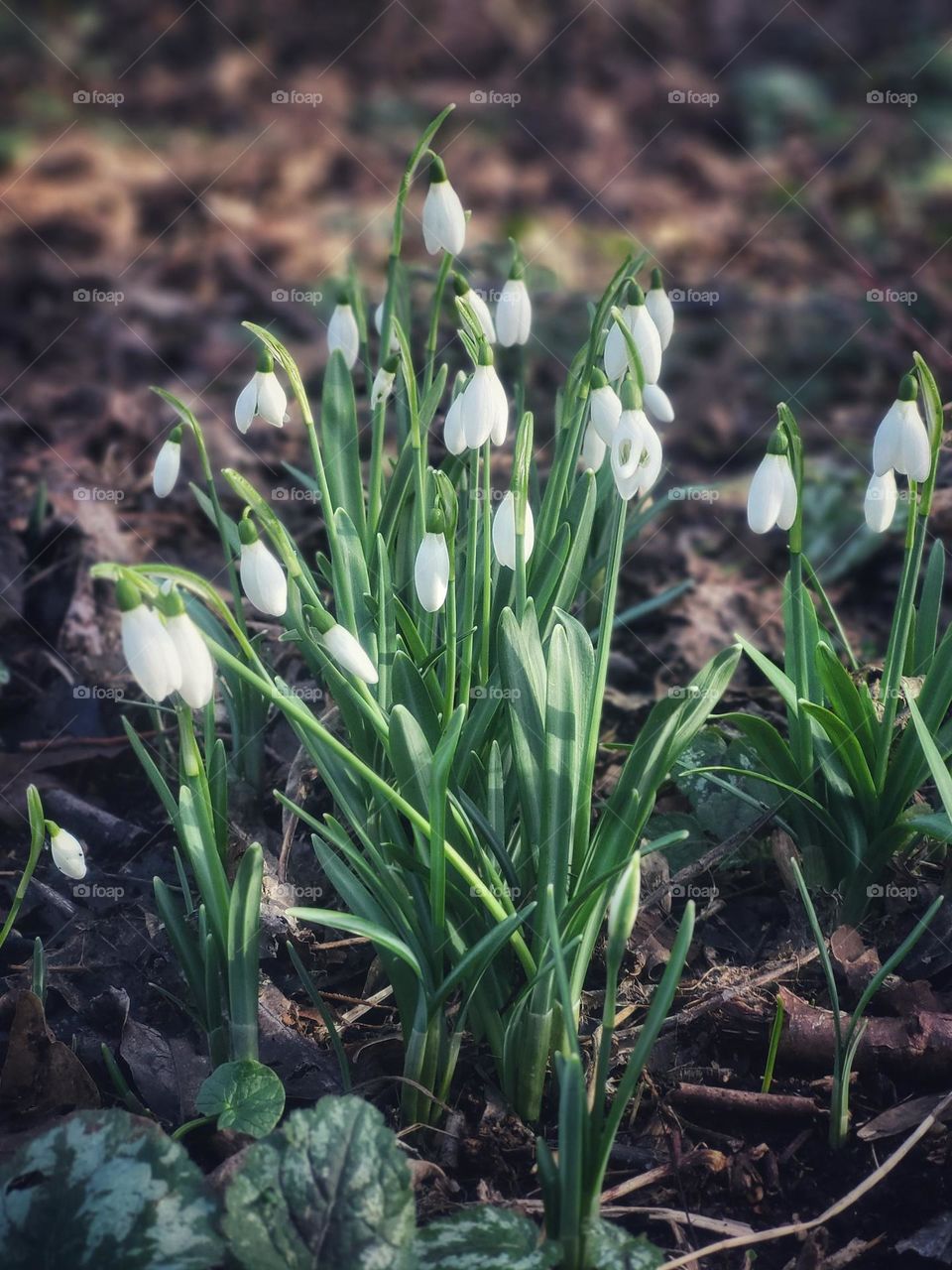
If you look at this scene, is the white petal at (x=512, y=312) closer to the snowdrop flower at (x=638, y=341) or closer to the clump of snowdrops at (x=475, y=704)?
the clump of snowdrops at (x=475, y=704)

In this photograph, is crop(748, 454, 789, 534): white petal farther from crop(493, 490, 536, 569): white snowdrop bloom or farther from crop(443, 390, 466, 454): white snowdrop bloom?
crop(443, 390, 466, 454): white snowdrop bloom

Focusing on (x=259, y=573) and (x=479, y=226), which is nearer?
(x=259, y=573)

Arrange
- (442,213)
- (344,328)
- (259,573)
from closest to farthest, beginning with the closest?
1. (259,573)
2. (442,213)
3. (344,328)

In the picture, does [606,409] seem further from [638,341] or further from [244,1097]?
[244,1097]

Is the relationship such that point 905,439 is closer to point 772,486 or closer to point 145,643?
point 772,486

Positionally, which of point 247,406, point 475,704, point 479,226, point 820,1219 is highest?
point 479,226

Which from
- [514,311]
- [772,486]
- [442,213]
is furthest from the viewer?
[514,311]

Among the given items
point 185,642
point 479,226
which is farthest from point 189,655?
point 479,226

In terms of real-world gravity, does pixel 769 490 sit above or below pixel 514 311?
below
